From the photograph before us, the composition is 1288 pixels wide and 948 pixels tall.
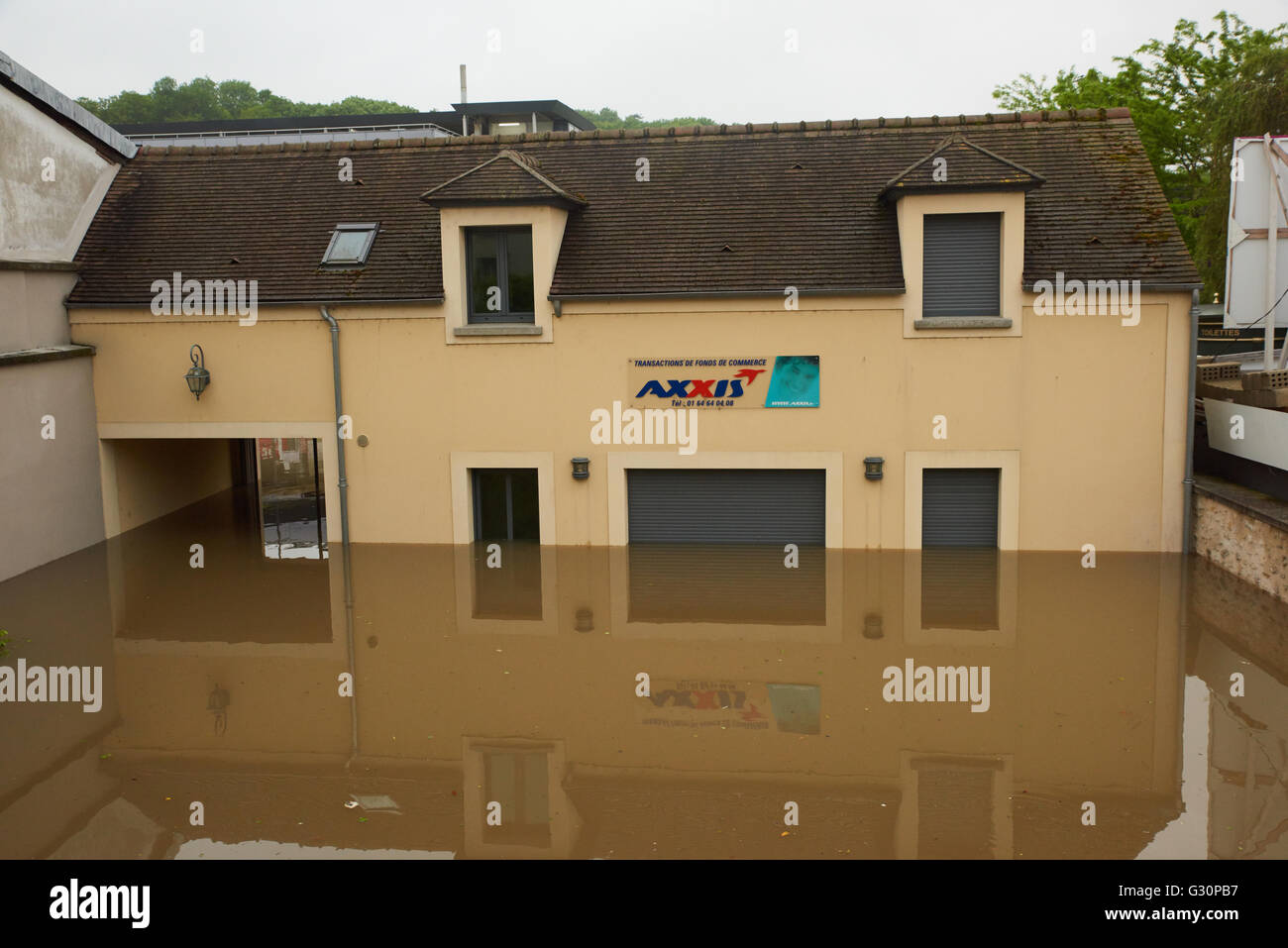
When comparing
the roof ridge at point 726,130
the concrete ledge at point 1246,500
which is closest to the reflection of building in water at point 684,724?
the concrete ledge at point 1246,500

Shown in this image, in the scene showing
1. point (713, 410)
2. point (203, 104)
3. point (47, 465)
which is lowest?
point (47, 465)

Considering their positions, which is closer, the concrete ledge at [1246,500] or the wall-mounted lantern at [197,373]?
the concrete ledge at [1246,500]

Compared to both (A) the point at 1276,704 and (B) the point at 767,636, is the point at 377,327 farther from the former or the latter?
(A) the point at 1276,704

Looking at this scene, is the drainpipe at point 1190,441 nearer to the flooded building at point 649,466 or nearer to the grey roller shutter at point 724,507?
the flooded building at point 649,466

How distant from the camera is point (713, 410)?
16.6m

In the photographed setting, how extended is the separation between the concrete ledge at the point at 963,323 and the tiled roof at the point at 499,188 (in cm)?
563

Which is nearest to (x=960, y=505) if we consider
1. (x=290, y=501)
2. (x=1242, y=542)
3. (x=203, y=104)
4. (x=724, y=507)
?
(x=724, y=507)

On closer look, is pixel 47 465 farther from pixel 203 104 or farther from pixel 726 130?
pixel 203 104

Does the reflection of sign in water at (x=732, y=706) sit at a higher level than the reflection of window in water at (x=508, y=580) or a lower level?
lower

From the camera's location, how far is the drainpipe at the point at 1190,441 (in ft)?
50.8

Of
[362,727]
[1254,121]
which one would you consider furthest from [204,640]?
[1254,121]

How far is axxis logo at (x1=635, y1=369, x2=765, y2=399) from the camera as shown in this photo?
16469mm

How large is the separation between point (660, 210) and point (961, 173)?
4714 millimetres

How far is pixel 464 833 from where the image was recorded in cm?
827
